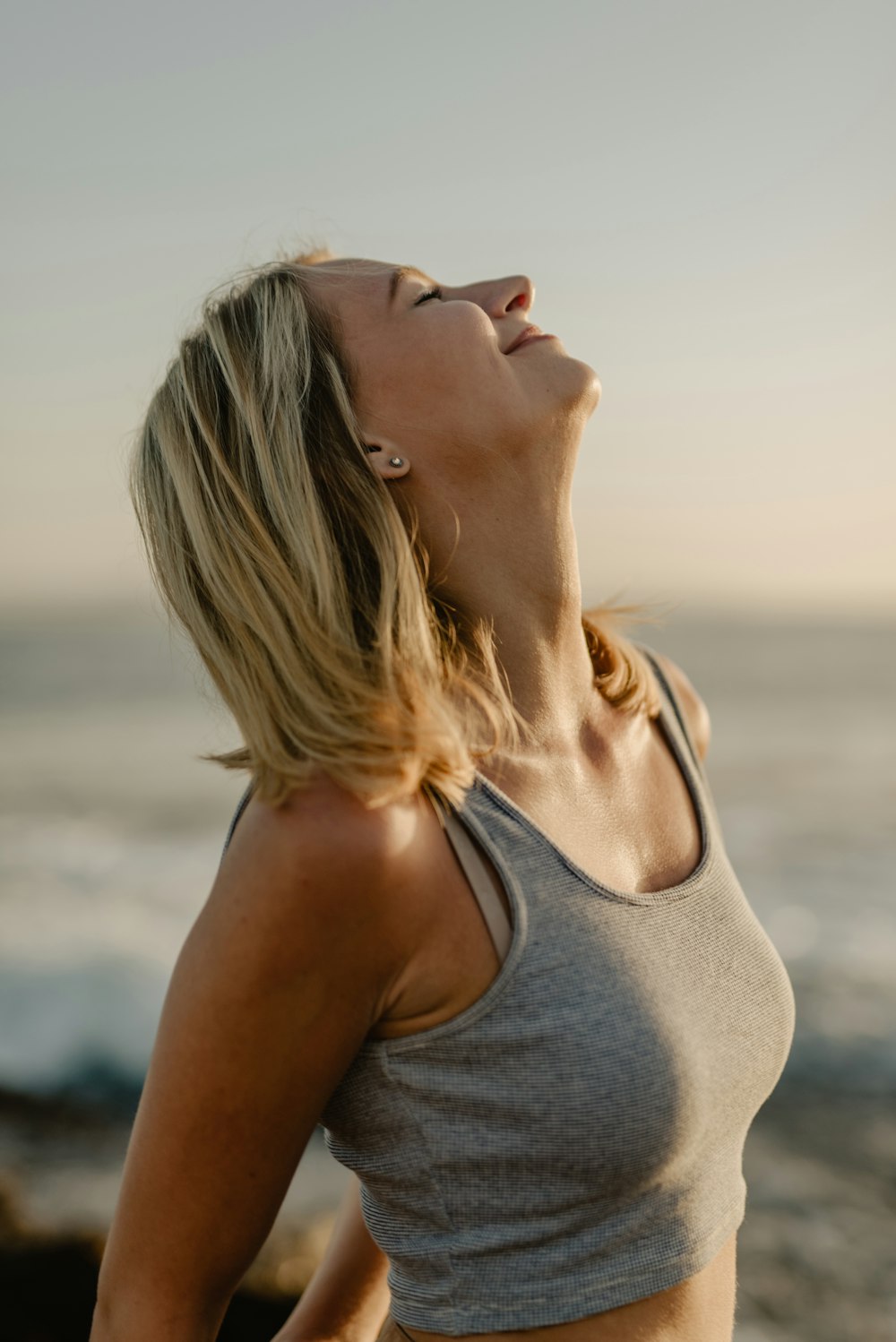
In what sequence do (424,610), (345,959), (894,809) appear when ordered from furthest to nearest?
(894,809)
(424,610)
(345,959)

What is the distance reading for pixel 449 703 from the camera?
A: 1.74 m

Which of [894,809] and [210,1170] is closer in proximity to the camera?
[210,1170]

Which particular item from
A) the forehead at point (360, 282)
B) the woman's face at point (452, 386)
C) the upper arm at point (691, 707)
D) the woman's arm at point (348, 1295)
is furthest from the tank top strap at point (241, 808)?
the upper arm at point (691, 707)

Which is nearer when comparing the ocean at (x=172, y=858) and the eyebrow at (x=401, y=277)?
the eyebrow at (x=401, y=277)

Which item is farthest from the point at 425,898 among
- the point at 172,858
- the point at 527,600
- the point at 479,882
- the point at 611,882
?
the point at 172,858

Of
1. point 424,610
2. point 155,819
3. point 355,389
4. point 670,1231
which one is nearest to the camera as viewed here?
point 670,1231

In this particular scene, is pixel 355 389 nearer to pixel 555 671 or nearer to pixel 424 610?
pixel 424 610

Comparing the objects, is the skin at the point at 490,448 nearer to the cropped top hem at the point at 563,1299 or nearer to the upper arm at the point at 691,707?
the upper arm at the point at 691,707

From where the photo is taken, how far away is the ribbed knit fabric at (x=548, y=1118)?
1.53m

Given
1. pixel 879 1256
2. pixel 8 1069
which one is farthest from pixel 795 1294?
pixel 8 1069

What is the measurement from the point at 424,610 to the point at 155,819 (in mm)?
12704

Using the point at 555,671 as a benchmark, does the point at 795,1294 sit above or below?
below

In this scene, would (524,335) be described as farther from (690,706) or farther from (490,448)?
Result: (690,706)

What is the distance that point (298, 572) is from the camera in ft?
5.99
